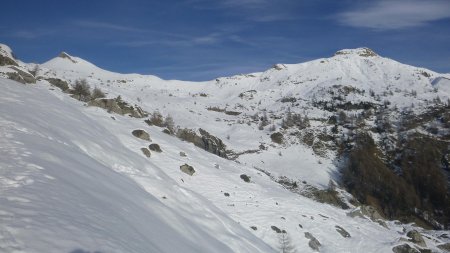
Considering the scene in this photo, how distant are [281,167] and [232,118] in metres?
28.5

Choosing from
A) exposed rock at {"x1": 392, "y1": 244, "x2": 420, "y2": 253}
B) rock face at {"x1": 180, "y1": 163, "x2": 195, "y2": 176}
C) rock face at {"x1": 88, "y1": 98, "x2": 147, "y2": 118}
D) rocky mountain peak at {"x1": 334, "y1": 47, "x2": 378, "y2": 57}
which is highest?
rocky mountain peak at {"x1": 334, "y1": 47, "x2": 378, "y2": 57}

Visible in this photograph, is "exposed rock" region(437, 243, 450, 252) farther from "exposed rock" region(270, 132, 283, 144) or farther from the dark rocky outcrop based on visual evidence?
"exposed rock" region(270, 132, 283, 144)

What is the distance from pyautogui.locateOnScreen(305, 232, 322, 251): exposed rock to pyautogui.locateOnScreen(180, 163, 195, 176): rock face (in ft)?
25.9

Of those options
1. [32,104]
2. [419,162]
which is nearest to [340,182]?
[419,162]

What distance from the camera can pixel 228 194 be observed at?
23203 mm

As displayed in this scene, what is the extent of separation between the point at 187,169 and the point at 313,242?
867cm

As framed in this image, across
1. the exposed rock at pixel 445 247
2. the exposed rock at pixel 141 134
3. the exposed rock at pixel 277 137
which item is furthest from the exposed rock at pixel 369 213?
the exposed rock at pixel 277 137

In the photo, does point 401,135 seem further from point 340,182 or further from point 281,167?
point 281,167

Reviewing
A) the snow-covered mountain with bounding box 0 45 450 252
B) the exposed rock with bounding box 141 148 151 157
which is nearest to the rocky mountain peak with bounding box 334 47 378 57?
the snow-covered mountain with bounding box 0 45 450 252

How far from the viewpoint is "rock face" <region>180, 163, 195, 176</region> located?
23.6m

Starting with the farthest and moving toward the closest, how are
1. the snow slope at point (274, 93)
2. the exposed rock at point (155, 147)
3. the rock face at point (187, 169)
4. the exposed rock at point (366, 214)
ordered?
the snow slope at point (274, 93), the exposed rock at point (366, 214), the exposed rock at point (155, 147), the rock face at point (187, 169)

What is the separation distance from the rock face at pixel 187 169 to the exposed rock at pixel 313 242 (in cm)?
788

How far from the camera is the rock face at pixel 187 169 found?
23.6 metres

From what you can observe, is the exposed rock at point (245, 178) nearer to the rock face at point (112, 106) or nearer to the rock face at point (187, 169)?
the rock face at point (187, 169)
